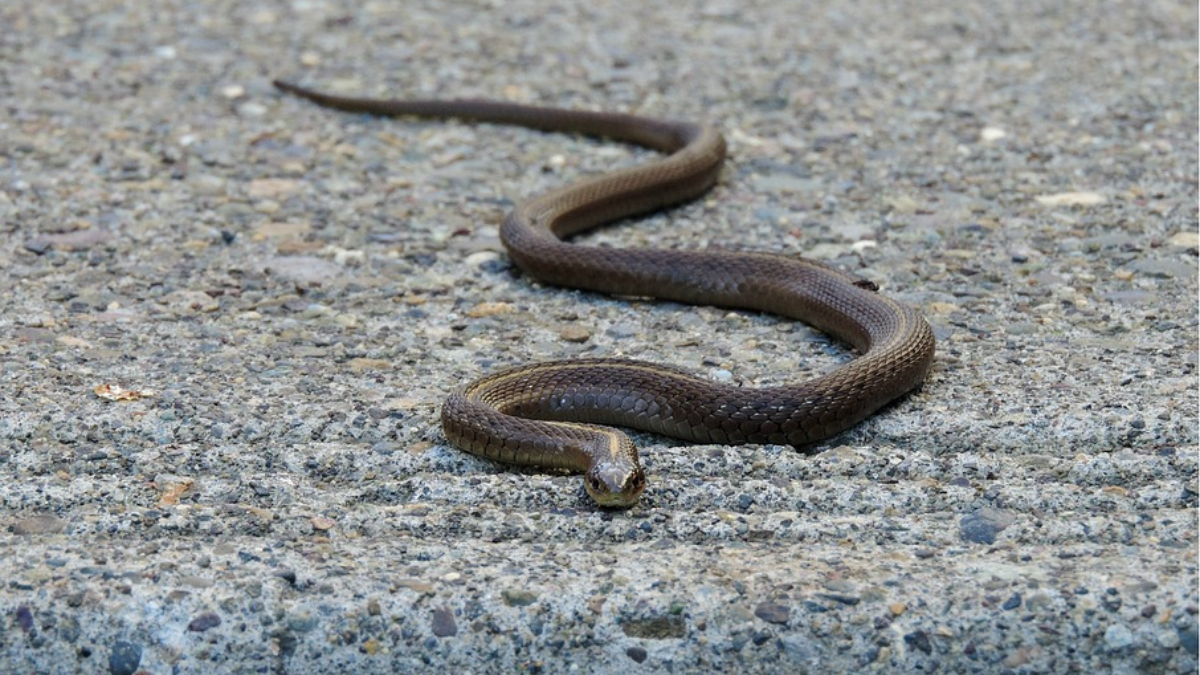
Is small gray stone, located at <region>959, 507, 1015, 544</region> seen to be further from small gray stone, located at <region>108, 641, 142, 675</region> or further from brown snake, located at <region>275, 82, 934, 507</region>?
small gray stone, located at <region>108, 641, 142, 675</region>

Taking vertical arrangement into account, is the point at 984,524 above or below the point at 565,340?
above

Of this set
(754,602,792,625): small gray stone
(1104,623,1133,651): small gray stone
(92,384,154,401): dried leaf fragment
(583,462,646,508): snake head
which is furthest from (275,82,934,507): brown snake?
(1104,623,1133,651): small gray stone

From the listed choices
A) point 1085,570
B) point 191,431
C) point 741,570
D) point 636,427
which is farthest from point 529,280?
point 1085,570

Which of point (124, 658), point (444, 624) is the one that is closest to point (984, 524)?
point (444, 624)

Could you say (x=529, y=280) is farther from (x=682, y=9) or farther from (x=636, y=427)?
(x=682, y=9)

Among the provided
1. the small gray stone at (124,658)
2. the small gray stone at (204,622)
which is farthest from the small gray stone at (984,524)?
the small gray stone at (124,658)

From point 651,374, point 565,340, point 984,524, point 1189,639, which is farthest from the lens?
point 565,340

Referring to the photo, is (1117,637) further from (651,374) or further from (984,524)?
(651,374)
